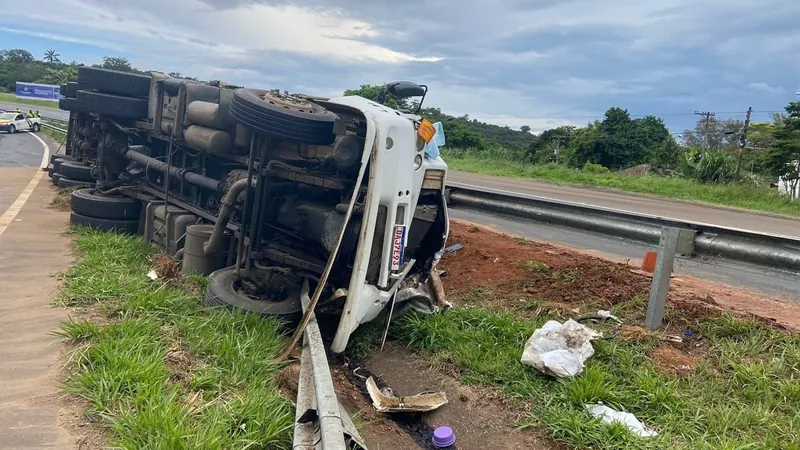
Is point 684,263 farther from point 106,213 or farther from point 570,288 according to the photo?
point 106,213

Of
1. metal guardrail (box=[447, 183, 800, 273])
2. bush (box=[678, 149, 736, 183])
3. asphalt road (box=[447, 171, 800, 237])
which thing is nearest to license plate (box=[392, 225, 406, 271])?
metal guardrail (box=[447, 183, 800, 273])

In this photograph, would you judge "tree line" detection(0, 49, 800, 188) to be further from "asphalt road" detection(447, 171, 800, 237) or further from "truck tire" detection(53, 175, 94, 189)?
"truck tire" detection(53, 175, 94, 189)

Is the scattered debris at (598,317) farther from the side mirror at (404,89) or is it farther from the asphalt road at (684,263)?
the side mirror at (404,89)

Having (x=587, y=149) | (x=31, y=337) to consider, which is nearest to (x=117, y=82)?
(x=31, y=337)

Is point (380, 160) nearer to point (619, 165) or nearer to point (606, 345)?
point (606, 345)

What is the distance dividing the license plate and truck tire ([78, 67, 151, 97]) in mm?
4067

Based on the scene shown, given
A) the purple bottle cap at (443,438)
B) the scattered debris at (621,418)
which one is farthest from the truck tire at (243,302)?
the scattered debris at (621,418)

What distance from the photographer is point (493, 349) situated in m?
4.29

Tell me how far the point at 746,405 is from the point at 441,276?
3159 millimetres

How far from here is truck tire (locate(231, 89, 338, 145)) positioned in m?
3.93

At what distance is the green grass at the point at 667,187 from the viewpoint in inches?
730

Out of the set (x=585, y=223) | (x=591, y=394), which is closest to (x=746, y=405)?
(x=591, y=394)

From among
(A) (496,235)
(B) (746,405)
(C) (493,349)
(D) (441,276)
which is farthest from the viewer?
(A) (496,235)

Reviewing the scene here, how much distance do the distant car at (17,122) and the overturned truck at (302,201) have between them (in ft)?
104
